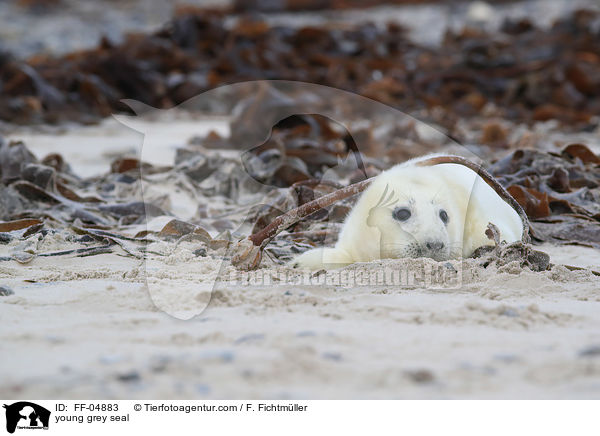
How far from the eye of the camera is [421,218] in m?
2.35

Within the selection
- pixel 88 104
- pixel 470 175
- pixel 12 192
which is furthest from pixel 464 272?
pixel 88 104

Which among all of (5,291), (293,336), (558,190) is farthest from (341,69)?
(293,336)

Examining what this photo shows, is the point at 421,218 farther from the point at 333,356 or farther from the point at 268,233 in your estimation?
the point at 333,356

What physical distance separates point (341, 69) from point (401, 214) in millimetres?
5926

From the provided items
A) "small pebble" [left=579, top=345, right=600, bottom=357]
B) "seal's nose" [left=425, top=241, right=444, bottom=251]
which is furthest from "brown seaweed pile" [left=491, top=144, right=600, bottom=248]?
"small pebble" [left=579, top=345, right=600, bottom=357]

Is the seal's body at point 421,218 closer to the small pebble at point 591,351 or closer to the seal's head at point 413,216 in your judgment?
the seal's head at point 413,216

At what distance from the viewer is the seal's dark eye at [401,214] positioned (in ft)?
7.75

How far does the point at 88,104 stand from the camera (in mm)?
6730

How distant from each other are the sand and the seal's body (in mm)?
123

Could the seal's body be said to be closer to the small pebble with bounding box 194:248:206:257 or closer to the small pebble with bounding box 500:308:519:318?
the small pebble with bounding box 194:248:206:257
